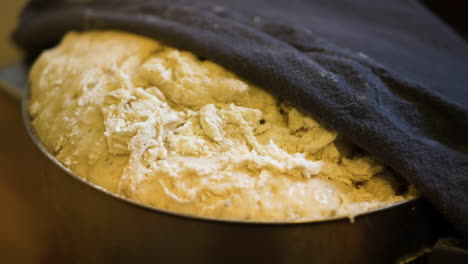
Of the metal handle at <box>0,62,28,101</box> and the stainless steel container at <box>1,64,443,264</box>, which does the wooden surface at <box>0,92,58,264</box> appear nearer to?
the metal handle at <box>0,62,28,101</box>

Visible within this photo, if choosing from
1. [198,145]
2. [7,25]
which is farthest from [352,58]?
[7,25]

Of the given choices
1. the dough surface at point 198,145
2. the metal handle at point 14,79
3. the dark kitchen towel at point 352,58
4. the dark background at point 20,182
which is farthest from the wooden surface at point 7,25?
the dough surface at point 198,145

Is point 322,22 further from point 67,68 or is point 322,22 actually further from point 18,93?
point 18,93

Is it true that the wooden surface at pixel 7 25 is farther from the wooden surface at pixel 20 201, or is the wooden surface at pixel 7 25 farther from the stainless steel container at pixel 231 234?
the stainless steel container at pixel 231 234

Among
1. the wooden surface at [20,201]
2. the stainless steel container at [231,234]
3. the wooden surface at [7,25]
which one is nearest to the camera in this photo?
the stainless steel container at [231,234]

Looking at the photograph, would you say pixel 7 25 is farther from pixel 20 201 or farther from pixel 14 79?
pixel 20 201

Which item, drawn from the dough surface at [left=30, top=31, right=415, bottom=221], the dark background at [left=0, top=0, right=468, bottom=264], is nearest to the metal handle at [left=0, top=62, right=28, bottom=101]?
the dark background at [left=0, top=0, right=468, bottom=264]
